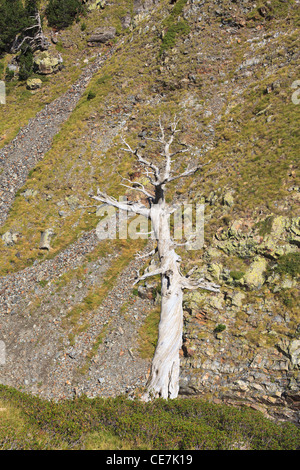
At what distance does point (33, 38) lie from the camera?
54.2m

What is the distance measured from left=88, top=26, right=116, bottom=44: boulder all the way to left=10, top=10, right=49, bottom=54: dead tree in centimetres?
834

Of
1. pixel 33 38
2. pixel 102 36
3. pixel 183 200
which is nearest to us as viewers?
pixel 183 200

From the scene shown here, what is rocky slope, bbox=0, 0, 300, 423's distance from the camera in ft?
52.5

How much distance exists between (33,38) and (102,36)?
40.3 feet

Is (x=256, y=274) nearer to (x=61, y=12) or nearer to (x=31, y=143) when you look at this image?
(x=31, y=143)

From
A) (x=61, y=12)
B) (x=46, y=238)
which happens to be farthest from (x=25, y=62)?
(x=46, y=238)

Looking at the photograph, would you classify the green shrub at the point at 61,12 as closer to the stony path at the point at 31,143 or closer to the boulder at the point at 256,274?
the stony path at the point at 31,143

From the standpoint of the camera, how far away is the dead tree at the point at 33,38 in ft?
179

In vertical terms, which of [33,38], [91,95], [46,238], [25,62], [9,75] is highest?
[33,38]

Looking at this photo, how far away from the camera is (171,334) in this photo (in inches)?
515

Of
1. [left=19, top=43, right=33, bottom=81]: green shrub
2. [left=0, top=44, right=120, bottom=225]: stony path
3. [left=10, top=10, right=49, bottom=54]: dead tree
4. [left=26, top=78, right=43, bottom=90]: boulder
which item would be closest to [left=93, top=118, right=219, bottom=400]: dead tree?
[left=0, top=44, right=120, bottom=225]: stony path

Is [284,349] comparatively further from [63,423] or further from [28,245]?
[28,245]

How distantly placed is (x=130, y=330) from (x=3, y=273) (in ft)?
41.9

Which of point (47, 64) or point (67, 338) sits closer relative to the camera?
point (67, 338)
